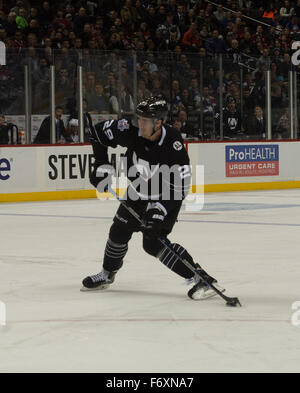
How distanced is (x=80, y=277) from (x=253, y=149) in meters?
11.5

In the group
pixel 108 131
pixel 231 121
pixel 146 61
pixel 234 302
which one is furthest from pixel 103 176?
pixel 231 121

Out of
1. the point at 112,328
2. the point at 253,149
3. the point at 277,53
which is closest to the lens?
the point at 112,328

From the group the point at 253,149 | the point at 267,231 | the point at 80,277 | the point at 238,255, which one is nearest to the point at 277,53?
the point at 253,149

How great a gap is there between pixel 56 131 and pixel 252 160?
4419mm

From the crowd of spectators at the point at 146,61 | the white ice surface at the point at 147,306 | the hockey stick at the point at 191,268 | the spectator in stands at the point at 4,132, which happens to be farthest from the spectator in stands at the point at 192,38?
the hockey stick at the point at 191,268

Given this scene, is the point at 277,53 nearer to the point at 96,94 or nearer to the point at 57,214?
the point at 96,94

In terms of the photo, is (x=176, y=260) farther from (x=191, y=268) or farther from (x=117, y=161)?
(x=117, y=161)

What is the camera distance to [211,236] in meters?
10.9

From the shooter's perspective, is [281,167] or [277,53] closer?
[281,167]

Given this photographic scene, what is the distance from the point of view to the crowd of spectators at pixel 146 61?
16141 millimetres

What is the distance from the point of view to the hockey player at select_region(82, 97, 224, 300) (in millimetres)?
6836

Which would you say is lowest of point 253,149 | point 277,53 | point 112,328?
point 112,328

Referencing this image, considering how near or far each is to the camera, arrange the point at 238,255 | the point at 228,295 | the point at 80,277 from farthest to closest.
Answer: the point at 238,255 → the point at 80,277 → the point at 228,295

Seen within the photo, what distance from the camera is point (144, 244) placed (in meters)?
6.96
